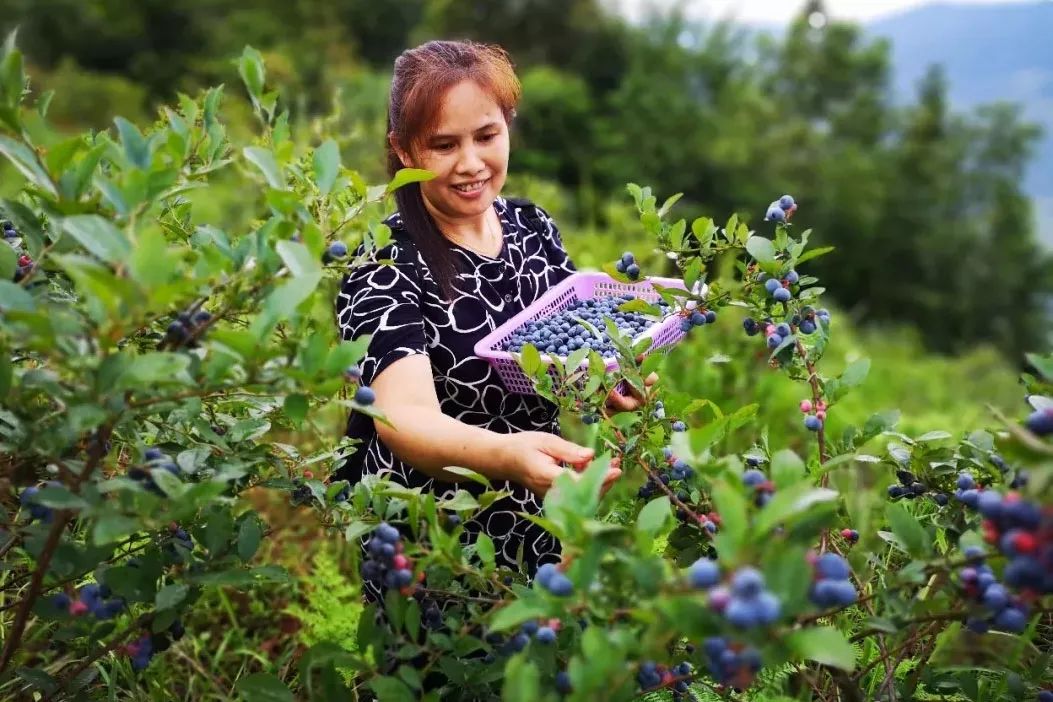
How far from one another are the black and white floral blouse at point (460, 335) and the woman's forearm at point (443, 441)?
0.33ft

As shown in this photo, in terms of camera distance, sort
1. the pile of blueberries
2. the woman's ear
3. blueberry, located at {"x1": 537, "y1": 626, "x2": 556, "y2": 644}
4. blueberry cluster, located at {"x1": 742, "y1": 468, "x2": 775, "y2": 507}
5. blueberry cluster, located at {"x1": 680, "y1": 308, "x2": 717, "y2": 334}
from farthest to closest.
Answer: the woman's ear
blueberry cluster, located at {"x1": 680, "y1": 308, "x2": 717, "y2": 334}
blueberry, located at {"x1": 537, "y1": 626, "x2": 556, "y2": 644}
blueberry cluster, located at {"x1": 742, "y1": 468, "x2": 775, "y2": 507}
the pile of blueberries

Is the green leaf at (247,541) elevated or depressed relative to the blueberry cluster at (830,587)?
depressed

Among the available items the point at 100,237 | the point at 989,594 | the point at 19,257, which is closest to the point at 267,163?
the point at 100,237

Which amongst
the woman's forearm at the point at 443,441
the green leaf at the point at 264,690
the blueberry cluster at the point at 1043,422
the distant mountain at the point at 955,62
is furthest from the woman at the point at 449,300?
the distant mountain at the point at 955,62

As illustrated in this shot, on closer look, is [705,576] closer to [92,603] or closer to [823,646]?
[823,646]

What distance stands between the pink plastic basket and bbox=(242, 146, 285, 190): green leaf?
1.69 ft

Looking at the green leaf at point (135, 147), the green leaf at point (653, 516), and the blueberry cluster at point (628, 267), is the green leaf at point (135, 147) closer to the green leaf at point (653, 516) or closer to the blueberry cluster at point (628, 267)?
the green leaf at point (653, 516)

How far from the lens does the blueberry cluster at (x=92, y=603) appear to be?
121 centimetres

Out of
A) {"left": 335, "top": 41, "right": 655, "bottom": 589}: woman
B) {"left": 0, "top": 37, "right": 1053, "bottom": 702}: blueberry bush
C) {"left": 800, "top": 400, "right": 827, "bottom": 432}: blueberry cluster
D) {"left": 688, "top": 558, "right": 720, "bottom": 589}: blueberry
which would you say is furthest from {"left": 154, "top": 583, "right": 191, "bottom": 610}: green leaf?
{"left": 800, "top": 400, "right": 827, "bottom": 432}: blueberry cluster

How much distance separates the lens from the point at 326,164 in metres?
1.20

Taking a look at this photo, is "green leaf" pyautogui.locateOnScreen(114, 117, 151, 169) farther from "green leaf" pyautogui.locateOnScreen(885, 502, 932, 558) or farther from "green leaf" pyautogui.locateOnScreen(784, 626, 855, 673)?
"green leaf" pyautogui.locateOnScreen(885, 502, 932, 558)

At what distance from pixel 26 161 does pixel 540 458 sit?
0.78 meters

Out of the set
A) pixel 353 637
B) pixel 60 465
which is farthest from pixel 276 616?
pixel 60 465

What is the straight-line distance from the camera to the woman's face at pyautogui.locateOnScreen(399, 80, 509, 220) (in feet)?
5.58
